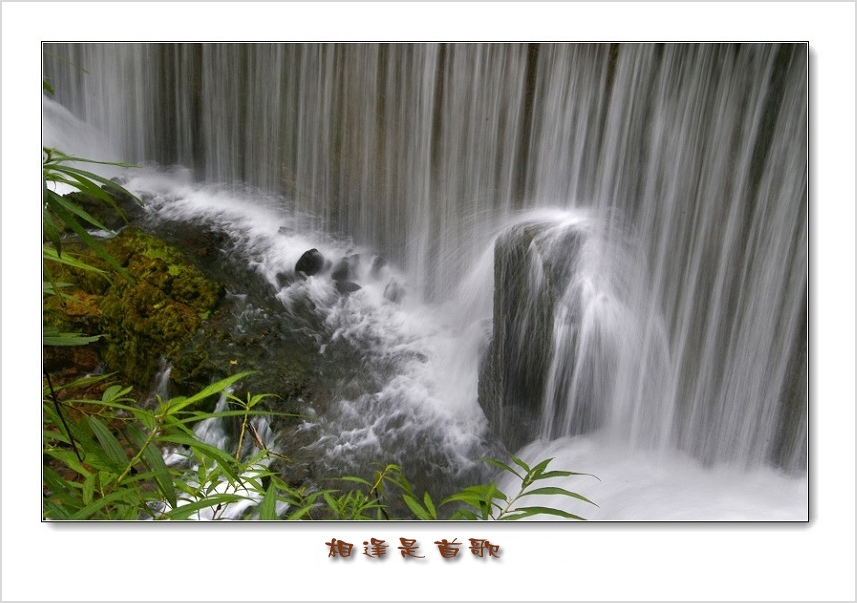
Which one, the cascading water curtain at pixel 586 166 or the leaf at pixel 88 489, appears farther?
the cascading water curtain at pixel 586 166

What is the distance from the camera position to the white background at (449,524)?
5.42 feet

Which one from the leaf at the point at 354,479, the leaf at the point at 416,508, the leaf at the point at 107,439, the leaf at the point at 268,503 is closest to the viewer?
the leaf at the point at 107,439

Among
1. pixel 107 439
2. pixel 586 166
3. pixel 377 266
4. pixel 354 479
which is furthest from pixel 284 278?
pixel 107 439

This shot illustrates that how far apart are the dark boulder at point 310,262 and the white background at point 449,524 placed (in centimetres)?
50


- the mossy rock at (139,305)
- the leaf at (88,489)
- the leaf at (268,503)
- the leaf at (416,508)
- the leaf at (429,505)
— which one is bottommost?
the leaf at (429,505)

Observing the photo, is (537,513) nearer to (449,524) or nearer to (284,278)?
(449,524)

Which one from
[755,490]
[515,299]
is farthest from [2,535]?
[755,490]

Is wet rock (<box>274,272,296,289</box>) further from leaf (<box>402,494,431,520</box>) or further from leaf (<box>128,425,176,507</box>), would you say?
leaf (<box>128,425,176,507</box>)

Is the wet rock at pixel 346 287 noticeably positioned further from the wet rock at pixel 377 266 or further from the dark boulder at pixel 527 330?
the dark boulder at pixel 527 330

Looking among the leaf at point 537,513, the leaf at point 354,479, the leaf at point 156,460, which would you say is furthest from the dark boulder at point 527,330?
the leaf at point 156,460

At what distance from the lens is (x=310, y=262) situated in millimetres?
1773

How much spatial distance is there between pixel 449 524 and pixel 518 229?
2.32 feet

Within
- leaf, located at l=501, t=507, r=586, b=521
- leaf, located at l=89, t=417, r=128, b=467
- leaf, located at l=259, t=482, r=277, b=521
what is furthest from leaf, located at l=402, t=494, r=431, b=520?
leaf, located at l=89, t=417, r=128, b=467
